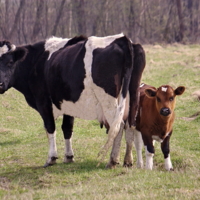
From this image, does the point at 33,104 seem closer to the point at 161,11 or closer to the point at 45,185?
the point at 45,185

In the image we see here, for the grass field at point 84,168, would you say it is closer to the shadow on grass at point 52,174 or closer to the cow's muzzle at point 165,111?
the shadow on grass at point 52,174

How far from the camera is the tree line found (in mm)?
44938

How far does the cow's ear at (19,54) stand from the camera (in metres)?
8.97

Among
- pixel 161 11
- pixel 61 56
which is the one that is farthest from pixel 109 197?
pixel 161 11

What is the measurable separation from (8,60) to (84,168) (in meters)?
2.50

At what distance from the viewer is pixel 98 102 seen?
770 cm

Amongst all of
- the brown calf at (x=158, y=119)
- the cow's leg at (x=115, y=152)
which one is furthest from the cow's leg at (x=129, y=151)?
the cow's leg at (x=115, y=152)

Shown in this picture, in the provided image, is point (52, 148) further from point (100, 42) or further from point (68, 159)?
point (100, 42)

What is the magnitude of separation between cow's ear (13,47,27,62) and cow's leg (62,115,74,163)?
4.54 feet

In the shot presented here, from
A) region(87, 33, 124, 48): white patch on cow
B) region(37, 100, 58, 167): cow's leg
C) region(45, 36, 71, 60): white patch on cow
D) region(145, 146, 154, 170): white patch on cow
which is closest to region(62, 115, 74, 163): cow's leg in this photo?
region(37, 100, 58, 167): cow's leg

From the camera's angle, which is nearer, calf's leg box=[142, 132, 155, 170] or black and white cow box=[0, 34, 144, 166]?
black and white cow box=[0, 34, 144, 166]

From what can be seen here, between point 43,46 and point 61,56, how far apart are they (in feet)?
3.13

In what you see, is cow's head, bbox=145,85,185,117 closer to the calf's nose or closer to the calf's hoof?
the calf's nose

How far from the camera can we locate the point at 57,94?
8.33 meters
